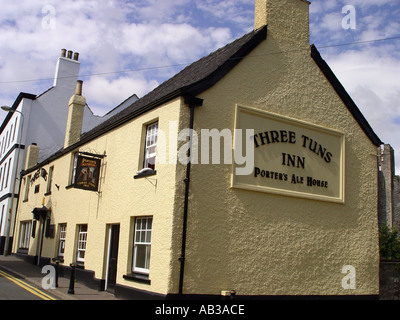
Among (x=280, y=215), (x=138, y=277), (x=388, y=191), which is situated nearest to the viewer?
(x=138, y=277)

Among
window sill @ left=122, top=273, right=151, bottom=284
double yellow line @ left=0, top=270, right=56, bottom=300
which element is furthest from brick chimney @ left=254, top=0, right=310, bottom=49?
double yellow line @ left=0, top=270, right=56, bottom=300

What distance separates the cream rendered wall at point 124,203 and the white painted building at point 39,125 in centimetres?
1194

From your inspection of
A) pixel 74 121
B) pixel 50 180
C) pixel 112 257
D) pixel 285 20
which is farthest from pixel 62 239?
pixel 285 20

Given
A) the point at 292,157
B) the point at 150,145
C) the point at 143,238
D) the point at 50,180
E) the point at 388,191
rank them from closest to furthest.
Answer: the point at 143,238 → the point at 150,145 → the point at 292,157 → the point at 50,180 → the point at 388,191

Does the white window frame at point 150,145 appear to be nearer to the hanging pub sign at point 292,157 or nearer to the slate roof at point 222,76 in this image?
the slate roof at point 222,76

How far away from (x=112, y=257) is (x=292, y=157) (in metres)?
6.27

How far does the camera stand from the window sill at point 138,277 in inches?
420

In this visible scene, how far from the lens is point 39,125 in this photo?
2991cm

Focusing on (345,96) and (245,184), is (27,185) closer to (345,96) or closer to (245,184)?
(245,184)

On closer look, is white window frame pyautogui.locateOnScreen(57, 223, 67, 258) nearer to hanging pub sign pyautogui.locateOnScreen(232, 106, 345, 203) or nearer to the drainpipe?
the drainpipe

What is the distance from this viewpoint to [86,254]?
14812 millimetres

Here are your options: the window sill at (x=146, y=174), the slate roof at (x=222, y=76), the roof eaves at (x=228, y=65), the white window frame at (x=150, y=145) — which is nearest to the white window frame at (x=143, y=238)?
the window sill at (x=146, y=174)

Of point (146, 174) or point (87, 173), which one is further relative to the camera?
point (87, 173)
